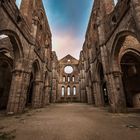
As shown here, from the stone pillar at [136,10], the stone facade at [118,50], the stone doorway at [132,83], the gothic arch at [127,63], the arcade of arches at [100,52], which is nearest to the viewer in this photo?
the stone pillar at [136,10]

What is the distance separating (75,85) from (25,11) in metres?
28.2

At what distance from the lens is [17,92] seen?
867 cm

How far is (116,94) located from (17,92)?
29.2 ft

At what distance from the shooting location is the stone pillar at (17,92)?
8188 millimetres

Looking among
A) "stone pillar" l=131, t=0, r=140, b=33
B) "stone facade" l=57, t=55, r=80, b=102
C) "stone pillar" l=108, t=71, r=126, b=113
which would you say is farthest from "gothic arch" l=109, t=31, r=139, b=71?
"stone facade" l=57, t=55, r=80, b=102

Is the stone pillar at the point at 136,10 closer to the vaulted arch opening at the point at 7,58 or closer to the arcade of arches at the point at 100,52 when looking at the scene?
the arcade of arches at the point at 100,52

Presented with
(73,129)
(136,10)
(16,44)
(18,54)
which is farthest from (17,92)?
(136,10)

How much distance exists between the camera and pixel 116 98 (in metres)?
8.62

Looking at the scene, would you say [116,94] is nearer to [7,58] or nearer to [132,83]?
[132,83]

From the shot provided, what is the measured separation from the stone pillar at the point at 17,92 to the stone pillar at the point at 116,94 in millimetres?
8288

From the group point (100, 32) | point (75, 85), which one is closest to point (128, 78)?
point (100, 32)

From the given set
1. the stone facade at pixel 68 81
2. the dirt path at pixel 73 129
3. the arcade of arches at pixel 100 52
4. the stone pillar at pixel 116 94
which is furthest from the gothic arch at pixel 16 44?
the stone facade at pixel 68 81

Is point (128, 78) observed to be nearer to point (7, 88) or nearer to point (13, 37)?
point (13, 37)

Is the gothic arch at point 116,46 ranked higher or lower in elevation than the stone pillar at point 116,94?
higher
